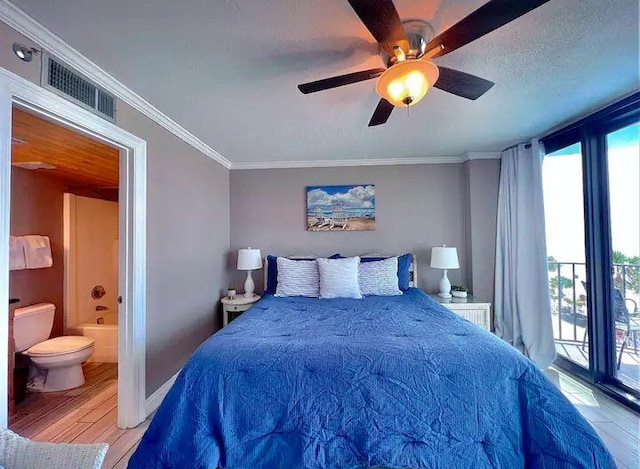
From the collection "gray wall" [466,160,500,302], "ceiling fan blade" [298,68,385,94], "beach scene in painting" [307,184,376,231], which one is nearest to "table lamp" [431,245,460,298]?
"gray wall" [466,160,500,302]

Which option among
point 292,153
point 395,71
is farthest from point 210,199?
point 395,71

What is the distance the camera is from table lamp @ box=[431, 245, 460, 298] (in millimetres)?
3279

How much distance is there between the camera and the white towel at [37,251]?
9.28ft

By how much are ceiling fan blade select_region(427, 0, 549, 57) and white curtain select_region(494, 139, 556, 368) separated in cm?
243

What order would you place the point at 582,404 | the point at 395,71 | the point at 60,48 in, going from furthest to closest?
the point at 582,404
the point at 60,48
the point at 395,71

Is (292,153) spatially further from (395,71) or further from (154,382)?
(154,382)

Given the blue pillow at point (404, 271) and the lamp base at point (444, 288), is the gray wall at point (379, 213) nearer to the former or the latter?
the lamp base at point (444, 288)

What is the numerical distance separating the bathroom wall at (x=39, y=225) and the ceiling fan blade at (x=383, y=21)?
3585 mm

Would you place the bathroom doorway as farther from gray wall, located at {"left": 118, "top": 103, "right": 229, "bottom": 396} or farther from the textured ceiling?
the textured ceiling

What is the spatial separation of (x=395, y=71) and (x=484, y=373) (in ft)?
5.02

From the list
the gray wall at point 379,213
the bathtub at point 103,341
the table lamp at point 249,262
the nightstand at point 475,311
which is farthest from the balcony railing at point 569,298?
the bathtub at point 103,341

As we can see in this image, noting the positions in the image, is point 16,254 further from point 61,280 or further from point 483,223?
point 483,223

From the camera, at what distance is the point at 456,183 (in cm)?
371

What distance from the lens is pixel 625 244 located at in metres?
2.40
